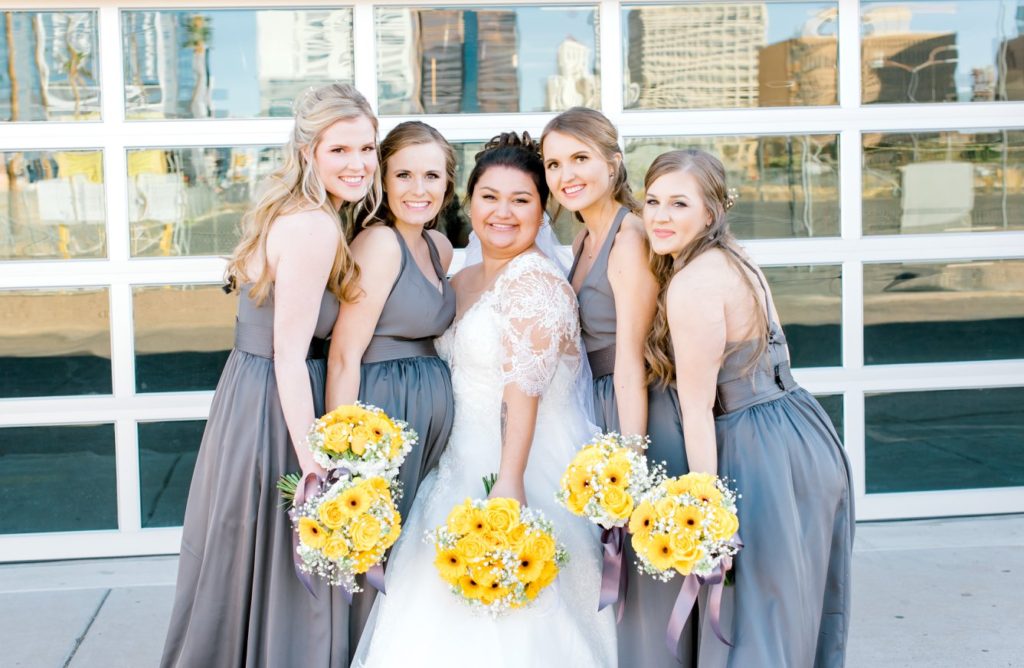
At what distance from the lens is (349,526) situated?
3279 mm

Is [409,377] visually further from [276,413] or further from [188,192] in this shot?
[188,192]

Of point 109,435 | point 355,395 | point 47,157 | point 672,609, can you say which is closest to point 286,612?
point 355,395

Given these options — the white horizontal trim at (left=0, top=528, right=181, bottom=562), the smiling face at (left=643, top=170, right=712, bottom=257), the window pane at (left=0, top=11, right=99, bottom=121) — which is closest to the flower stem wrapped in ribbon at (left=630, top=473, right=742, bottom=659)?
the smiling face at (left=643, top=170, right=712, bottom=257)

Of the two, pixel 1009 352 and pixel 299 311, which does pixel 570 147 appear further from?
pixel 1009 352

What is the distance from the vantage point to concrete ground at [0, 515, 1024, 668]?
4305mm

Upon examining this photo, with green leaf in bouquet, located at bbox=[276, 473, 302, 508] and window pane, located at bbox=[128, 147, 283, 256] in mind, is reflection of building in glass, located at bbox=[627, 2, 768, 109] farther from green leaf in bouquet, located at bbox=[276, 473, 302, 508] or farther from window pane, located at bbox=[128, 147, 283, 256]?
green leaf in bouquet, located at bbox=[276, 473, 302, 508]

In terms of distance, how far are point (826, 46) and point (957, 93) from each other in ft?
2.23

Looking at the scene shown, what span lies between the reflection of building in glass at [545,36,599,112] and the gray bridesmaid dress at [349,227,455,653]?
5.80 feet

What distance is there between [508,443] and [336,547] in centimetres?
64

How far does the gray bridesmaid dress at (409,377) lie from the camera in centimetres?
371

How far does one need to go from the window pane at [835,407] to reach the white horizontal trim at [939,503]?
0.37 metres

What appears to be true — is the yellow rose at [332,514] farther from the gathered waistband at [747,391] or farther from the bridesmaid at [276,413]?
the gathered waistband at [747,391]

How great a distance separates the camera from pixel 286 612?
3.64 metres

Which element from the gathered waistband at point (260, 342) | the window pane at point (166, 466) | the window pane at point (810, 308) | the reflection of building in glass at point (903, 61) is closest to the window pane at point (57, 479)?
the window pane at point (166, 466)
